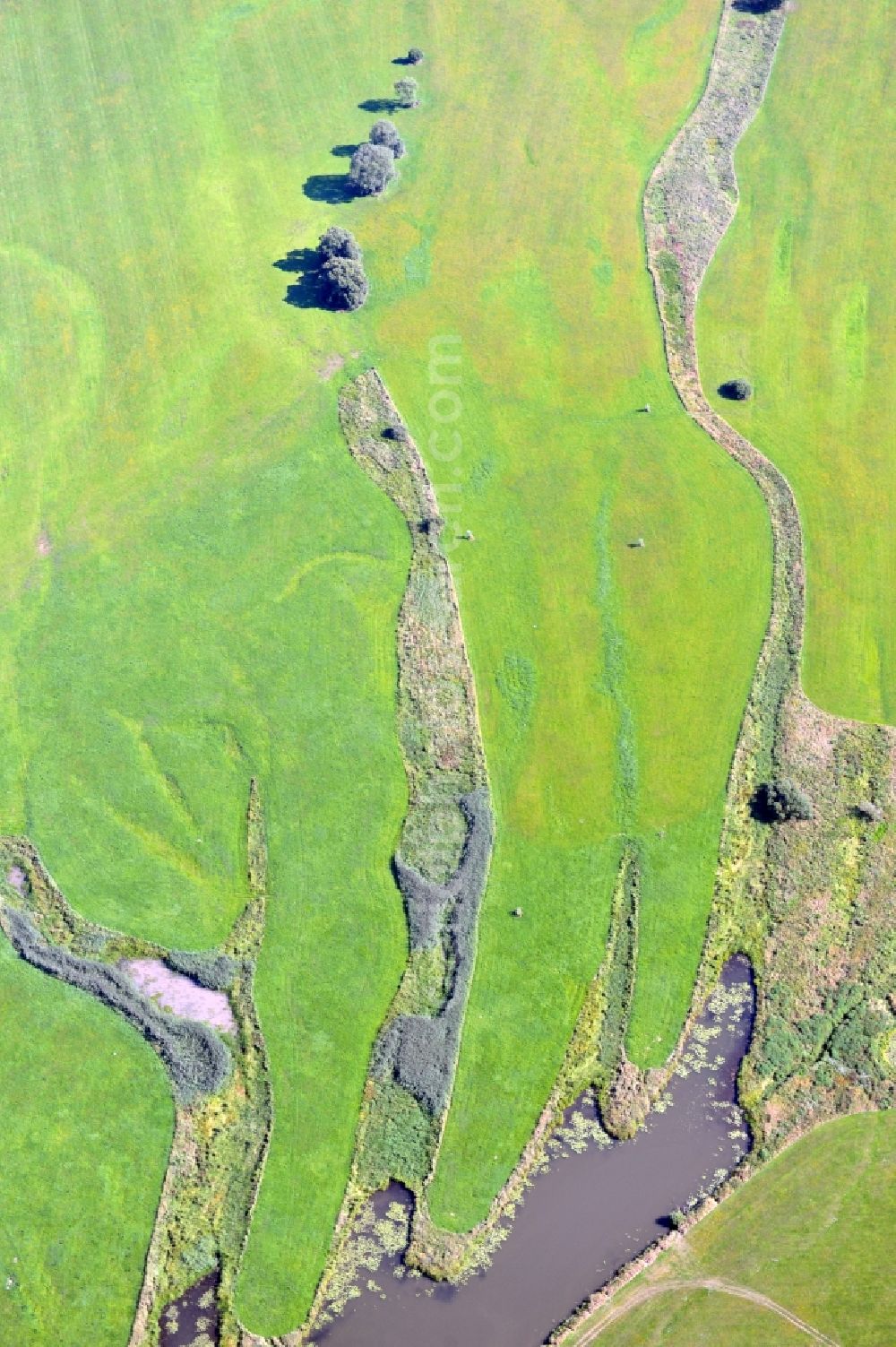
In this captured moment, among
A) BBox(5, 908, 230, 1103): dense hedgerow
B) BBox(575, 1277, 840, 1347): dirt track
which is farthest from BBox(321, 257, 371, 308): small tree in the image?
BBox(575, 1277, 840, 1347): dirt track

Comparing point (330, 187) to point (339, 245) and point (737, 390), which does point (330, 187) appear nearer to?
point (339, 245)

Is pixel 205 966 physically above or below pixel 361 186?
below

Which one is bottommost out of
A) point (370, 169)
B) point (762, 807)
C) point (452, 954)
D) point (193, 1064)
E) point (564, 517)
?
point (193, 1064)

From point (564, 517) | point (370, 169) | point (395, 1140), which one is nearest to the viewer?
point (395, 1140)

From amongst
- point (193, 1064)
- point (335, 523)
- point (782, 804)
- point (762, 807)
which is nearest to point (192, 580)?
point (335, 523)

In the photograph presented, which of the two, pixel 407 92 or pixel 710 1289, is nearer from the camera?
pixel 710 1289

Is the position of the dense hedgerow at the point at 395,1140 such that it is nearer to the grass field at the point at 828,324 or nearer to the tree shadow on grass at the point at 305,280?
the grass field at the point at 828,324
